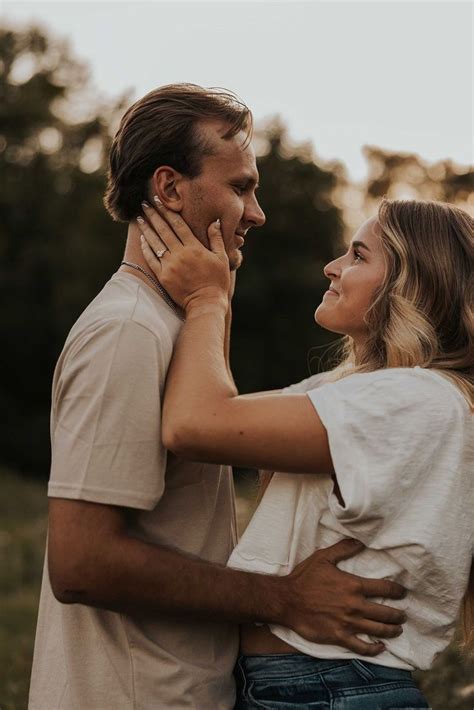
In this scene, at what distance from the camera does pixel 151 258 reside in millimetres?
3387

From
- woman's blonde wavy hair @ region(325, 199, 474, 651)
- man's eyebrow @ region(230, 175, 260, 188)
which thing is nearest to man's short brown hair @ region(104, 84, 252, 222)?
man's eyebrow @ region(230, 175, 260, 188)

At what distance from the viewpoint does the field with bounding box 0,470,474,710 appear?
5523 millimetres

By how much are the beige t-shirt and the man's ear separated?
16.9 inches

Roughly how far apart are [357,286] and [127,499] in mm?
1197

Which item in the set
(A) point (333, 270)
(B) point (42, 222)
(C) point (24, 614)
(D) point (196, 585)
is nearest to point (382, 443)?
(D) point (196, 585)

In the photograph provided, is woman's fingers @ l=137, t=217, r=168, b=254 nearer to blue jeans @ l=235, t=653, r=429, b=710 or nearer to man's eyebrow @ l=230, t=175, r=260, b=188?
man's eyebrow @ l=230, t=175, r=260, b=188

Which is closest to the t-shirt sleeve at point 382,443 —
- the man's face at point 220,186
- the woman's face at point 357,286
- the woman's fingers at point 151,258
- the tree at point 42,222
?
the woman's face at point 357,286

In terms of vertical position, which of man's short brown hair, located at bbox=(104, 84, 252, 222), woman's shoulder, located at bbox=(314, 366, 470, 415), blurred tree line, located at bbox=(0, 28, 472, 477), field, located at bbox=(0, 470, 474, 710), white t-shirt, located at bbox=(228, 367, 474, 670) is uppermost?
man's short brown hair, located at bbox=(104, 84, 252, 222)

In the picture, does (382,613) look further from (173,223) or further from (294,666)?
(173,223)

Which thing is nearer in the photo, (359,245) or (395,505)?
(395,505)

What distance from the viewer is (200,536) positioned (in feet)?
10.4

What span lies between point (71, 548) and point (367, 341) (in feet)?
4.26

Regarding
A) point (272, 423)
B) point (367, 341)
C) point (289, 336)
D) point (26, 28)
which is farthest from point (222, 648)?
point (26, 28)

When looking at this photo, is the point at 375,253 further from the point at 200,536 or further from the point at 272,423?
the point at 200,536
